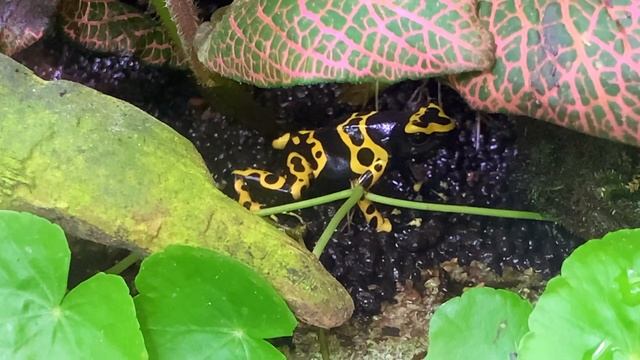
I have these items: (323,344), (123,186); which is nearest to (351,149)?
(323,344)

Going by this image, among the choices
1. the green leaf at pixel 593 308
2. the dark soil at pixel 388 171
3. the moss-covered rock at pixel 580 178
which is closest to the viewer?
the green leaf at pixel 593 308

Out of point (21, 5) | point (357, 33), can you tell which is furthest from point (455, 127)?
point (21, 5)

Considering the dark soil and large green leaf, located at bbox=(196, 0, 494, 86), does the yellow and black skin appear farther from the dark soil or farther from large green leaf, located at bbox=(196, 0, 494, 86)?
large green leaf, located at bbox=(196, 0, 494, 86)

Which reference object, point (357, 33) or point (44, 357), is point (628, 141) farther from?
point (44, 357)

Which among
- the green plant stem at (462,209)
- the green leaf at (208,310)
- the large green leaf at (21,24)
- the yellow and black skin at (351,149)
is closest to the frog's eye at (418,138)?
the yellow and black skin at (351,149)

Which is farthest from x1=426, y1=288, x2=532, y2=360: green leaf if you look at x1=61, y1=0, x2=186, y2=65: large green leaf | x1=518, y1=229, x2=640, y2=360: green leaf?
x1=61, y1=0, x2=186, y2=65: large green leaf

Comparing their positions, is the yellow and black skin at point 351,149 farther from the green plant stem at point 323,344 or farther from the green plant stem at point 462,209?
the green plant stem at point 323,344
